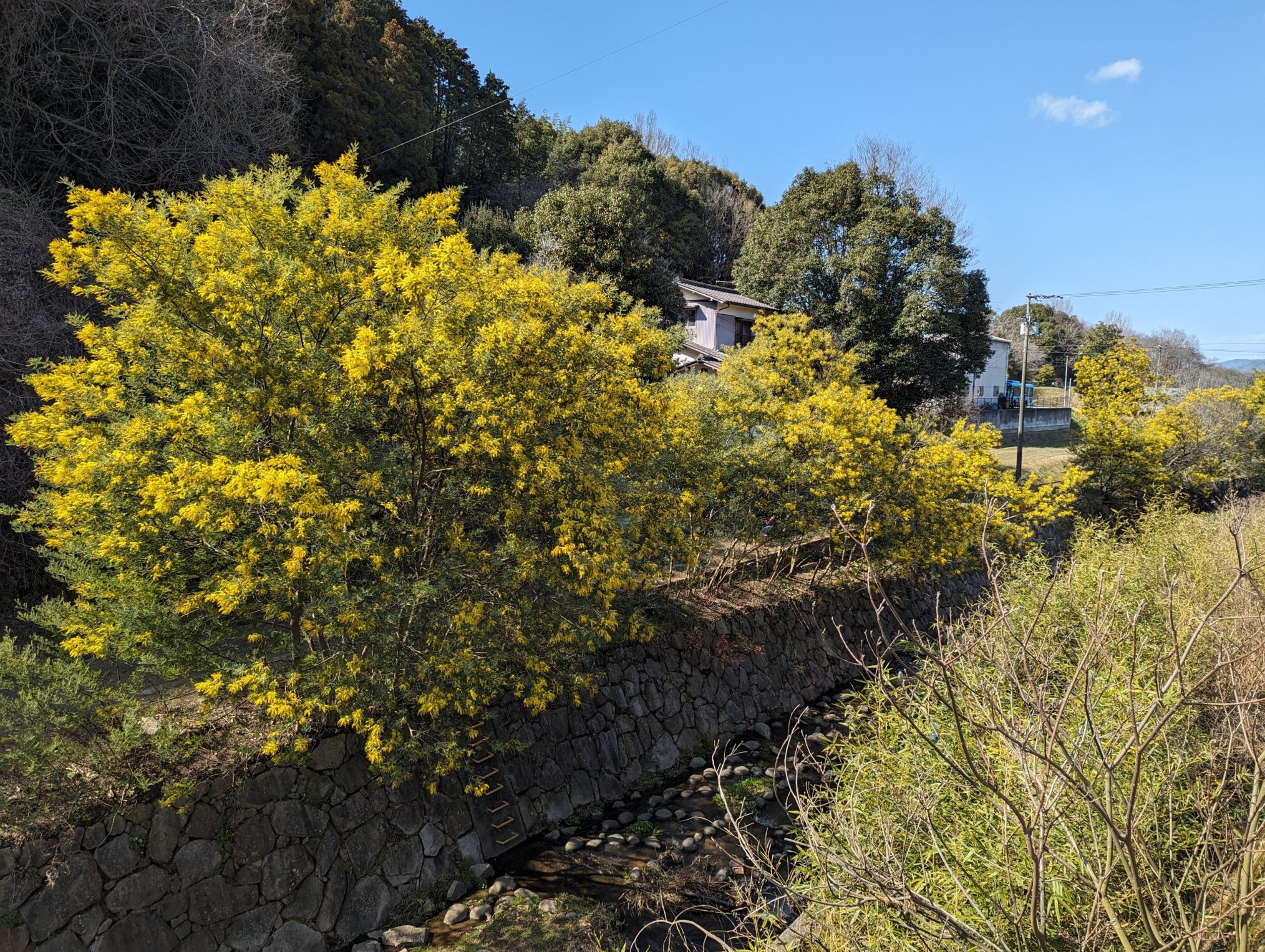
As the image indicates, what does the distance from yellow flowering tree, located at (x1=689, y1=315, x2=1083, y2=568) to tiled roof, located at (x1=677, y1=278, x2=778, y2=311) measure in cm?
1291

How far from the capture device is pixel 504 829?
8656mm

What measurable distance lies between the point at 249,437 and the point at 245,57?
10199mm

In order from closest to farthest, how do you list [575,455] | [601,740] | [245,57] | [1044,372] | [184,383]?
[184,383] < [575,455] < [601,740] < [245,57] < [1044,372]

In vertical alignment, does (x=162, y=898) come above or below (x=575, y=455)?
below

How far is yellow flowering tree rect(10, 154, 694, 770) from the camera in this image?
654 cm

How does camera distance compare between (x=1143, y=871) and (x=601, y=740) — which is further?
(x=601, y=740)

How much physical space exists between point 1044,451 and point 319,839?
32043mm

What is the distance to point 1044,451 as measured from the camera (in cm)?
3161

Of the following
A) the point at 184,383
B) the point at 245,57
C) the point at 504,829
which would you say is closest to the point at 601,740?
the point at 504,829

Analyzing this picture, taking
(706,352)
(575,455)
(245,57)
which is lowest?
(575,455)

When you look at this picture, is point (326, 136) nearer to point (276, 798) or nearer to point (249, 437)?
point (249, 437)

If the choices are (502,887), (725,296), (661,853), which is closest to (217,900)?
(502,887)

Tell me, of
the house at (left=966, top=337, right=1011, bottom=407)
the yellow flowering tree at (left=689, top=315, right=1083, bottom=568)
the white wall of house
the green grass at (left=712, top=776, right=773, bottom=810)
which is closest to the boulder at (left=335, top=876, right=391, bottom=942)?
the green grass at (left=712, top=776, right=773, bottom=810)

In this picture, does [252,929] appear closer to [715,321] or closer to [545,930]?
[545,930]
